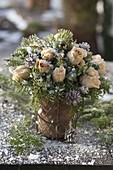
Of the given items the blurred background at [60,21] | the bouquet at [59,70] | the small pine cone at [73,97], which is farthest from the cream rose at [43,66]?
the blurred background at [60,21]

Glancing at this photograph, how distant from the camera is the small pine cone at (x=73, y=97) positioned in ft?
5.20

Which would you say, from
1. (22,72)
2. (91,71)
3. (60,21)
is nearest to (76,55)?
(91,71)

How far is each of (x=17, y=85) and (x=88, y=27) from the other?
3263 mm

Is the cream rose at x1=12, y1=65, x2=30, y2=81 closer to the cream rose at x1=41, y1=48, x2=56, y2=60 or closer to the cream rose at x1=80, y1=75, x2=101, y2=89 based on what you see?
the cream rose at x1=41, y1=48, x2=56, y2=60

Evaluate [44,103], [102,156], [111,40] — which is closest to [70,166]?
[102,156]

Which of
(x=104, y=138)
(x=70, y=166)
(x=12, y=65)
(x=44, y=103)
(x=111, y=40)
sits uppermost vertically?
(x=111, y=40)

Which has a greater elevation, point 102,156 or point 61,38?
point 61,38

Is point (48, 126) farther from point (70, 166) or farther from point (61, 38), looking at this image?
point (61, 38)

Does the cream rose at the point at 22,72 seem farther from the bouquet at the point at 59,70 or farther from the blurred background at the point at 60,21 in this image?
the blurred background at the point at 60,21

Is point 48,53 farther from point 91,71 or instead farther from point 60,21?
point 60,21

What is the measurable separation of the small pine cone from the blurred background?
2.94 metres

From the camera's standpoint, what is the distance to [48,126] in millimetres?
1694

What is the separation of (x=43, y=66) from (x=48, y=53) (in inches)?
2.0

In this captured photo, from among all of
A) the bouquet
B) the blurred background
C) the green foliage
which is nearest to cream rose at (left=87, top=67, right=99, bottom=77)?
the bouquet
